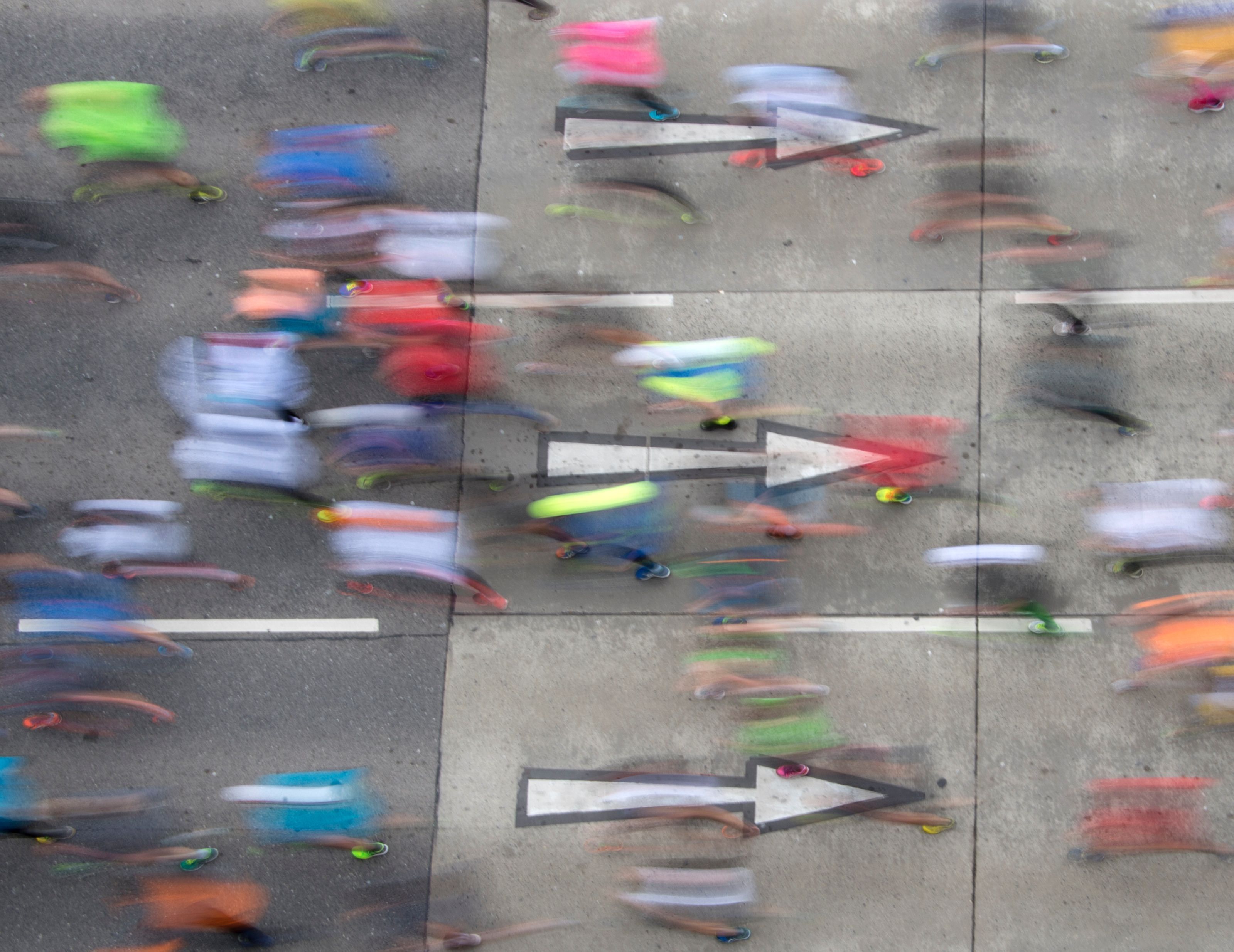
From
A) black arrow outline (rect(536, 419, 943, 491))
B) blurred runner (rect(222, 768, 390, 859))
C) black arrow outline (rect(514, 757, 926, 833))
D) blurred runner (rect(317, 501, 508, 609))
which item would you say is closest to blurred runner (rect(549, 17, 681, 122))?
black arrow outline (rect(536, 419, 943, 491))

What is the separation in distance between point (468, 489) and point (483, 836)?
2183 millimetres

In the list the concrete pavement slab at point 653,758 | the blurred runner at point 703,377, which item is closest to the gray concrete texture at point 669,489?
the concrete pavement slab at point 653,758

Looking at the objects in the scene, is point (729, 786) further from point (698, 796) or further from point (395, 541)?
point (395, 541)

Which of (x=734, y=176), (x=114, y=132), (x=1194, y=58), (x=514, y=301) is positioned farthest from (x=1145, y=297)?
(x=114, y=132)

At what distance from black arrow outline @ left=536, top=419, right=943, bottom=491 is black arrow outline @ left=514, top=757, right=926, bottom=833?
1.79 meters

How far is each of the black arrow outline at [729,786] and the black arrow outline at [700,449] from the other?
1.79 meters

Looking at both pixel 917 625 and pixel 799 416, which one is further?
pixel 799 416

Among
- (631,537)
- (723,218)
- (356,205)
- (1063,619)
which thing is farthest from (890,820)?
(356,205)

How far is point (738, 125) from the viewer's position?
20.1 feet

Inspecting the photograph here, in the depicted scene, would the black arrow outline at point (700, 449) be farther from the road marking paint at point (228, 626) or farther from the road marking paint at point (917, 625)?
the road marking paint at point (228, 626)

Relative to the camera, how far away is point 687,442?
5805mm

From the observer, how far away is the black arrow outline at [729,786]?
549 centimetres

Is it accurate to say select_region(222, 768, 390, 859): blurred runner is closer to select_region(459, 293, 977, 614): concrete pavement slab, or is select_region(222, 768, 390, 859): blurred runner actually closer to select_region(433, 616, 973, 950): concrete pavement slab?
select_region(433, 616, 973, 950): concrete pavement slab

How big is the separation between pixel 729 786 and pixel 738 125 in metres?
4.39
